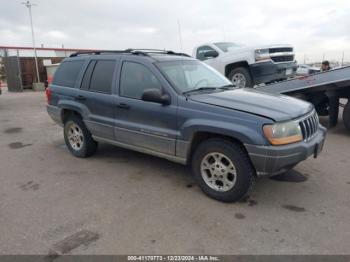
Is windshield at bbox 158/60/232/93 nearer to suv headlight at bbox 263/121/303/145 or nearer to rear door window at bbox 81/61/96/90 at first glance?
suv headlight at bbox 263/121/303/145

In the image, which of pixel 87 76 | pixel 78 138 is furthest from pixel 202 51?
pixel 78 138

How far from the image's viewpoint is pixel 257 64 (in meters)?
8.55

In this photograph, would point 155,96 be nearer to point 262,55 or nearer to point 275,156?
point 275,156

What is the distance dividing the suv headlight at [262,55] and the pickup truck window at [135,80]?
Answer: 487 centimetres

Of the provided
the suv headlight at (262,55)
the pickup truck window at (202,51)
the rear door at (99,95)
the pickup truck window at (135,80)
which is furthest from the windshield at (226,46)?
the pickup truck window at (135,80)

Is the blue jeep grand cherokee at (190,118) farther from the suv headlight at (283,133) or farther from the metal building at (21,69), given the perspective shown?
the metal building at (21,69)

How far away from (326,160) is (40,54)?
26.3 m

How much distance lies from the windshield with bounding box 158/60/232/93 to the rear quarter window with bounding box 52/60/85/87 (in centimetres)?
184

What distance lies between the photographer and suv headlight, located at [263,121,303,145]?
3.43 metres

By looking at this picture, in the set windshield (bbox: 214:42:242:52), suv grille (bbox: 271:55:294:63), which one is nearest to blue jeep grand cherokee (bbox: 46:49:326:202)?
suv grille (bbox: 271:55:294:63)

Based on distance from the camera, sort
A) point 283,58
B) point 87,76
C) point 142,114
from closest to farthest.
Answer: point 142,114
point 87,76
point 283,58

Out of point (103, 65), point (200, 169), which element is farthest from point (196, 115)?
Answer: point (103, 65)

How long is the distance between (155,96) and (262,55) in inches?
213

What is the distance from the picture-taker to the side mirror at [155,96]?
405cm
